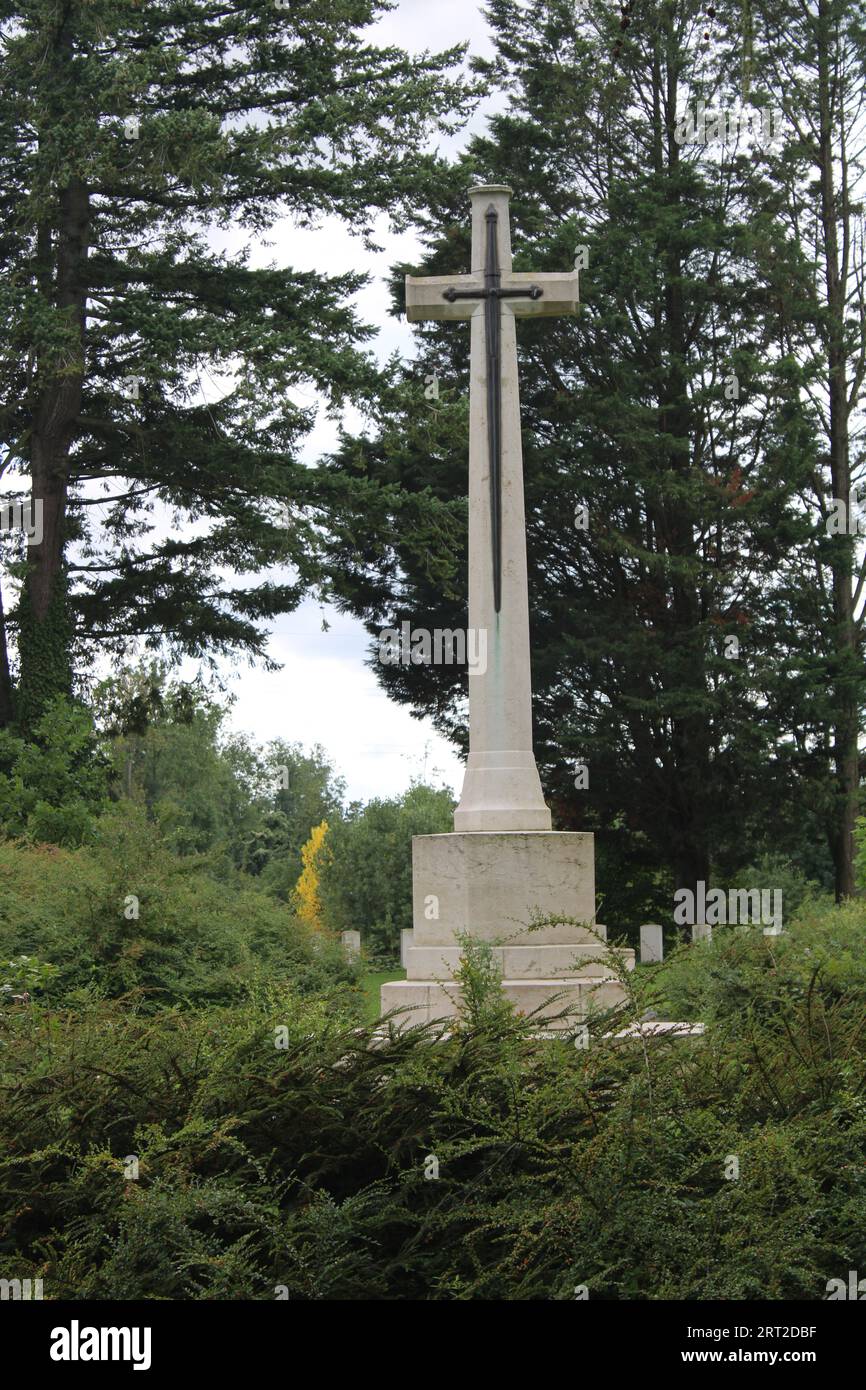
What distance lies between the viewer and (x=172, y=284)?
21.3 m

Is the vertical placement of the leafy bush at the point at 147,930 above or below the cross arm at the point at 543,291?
below

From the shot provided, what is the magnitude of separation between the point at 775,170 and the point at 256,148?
379 inches

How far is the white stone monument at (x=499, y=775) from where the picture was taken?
860cm

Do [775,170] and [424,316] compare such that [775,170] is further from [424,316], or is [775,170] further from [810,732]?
[424,316]

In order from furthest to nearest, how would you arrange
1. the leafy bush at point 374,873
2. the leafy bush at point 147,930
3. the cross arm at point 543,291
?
1. the leafy bush at point 374,873
2. the cross arm at point 543,291
3. the leafy bush at point 147,930

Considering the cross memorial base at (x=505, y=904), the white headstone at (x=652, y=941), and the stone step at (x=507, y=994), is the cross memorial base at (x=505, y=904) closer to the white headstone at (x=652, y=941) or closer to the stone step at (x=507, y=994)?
the stone step at (x=507, y=994)

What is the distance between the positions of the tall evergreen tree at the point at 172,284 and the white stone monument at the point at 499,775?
9.88m

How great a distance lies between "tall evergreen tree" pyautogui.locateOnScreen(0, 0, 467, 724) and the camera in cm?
1953

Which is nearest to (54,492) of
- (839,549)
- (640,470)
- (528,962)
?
(640,470)

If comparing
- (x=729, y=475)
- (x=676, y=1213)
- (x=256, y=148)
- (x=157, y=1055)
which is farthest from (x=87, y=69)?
(x=676, y=1213)

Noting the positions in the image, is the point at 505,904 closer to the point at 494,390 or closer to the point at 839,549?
the point at 494,390

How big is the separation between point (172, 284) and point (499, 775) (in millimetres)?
14083

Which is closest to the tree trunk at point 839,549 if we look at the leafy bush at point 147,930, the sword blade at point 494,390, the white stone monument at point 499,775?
the leafy bush at point 147,930

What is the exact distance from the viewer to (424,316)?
10.0 metres
